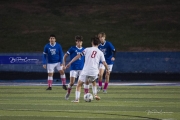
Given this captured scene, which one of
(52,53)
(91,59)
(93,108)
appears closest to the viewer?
(93,108)

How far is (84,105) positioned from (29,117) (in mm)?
3650

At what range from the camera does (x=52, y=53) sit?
88.8 ft

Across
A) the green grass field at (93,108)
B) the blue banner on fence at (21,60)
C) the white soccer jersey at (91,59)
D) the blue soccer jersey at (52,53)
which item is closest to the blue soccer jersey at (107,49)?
the blue soccer jersey at (52,53)

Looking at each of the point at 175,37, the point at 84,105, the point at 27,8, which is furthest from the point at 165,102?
the point at 27,8

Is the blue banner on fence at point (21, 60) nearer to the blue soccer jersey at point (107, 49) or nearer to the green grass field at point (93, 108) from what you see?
the blue soccer jersey at point (107, 49)

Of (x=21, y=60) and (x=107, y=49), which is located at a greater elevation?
(x=107, y=49)

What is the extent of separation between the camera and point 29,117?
14.6 meters

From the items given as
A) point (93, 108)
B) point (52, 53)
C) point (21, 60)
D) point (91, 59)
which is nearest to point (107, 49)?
point (52, 53)

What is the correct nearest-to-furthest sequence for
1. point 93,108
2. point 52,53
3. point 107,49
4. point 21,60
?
point 93,108 → point 107,49 → point 52,53 → point 21,60

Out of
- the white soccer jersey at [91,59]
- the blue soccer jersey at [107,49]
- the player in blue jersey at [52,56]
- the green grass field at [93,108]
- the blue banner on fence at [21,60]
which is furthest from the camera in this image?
the blue banner on fence at [21,60]

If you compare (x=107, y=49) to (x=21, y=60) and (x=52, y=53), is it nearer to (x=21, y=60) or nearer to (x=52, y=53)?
(x=52, y=53)

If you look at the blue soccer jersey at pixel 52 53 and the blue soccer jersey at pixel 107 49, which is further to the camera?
the blue soccer jersey at pixel 52 53

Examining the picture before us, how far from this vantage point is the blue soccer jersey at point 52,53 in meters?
27.0

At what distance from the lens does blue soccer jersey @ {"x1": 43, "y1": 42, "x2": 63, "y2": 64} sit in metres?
27.0
